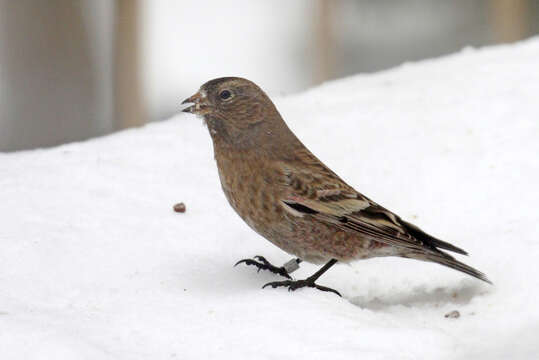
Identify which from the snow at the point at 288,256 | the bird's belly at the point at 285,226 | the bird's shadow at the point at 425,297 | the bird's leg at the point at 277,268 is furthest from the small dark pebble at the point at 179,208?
the bird's shadow at the point at 425,297

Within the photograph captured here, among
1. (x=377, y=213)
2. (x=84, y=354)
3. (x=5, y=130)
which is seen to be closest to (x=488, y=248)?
(x=377, y=213)

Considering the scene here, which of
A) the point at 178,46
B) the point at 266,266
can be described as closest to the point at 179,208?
the point at 266,266

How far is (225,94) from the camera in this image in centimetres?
425

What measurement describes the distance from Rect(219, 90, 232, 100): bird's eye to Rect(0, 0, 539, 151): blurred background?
3.44 meters

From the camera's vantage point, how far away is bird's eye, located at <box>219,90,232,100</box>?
4246mm

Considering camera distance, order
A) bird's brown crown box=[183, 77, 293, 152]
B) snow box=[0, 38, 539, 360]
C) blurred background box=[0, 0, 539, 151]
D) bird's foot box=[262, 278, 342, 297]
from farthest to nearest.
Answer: blurred background box=[0, 0, 539, 151]
bird's brown crown box=[183, 77, 293, 152]
bird's foot box=[262, 278, 342, 297]
snow box=[0, 38, 539, 360]

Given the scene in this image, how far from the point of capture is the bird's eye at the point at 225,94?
13.9 feet

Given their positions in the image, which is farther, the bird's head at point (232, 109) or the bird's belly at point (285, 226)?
the bird's head at point (232, 109)

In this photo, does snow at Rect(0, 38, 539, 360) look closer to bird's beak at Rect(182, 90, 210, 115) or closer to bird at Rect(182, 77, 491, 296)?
bird at Rect(182, 77, 491, 296)

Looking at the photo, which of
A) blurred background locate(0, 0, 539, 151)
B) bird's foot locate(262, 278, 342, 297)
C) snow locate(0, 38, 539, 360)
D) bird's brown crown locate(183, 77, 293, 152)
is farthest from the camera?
blurred background locate(0, 0, 539, 151)

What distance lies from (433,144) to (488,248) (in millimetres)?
1161

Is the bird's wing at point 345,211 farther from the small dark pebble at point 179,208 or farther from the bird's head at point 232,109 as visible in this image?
the small dark pebble at point 179,208

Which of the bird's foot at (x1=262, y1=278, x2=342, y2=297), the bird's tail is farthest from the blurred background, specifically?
the bird's tail

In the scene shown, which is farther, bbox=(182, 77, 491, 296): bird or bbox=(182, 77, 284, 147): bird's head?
bbox=(182, 77, 284, 147): bird's head
